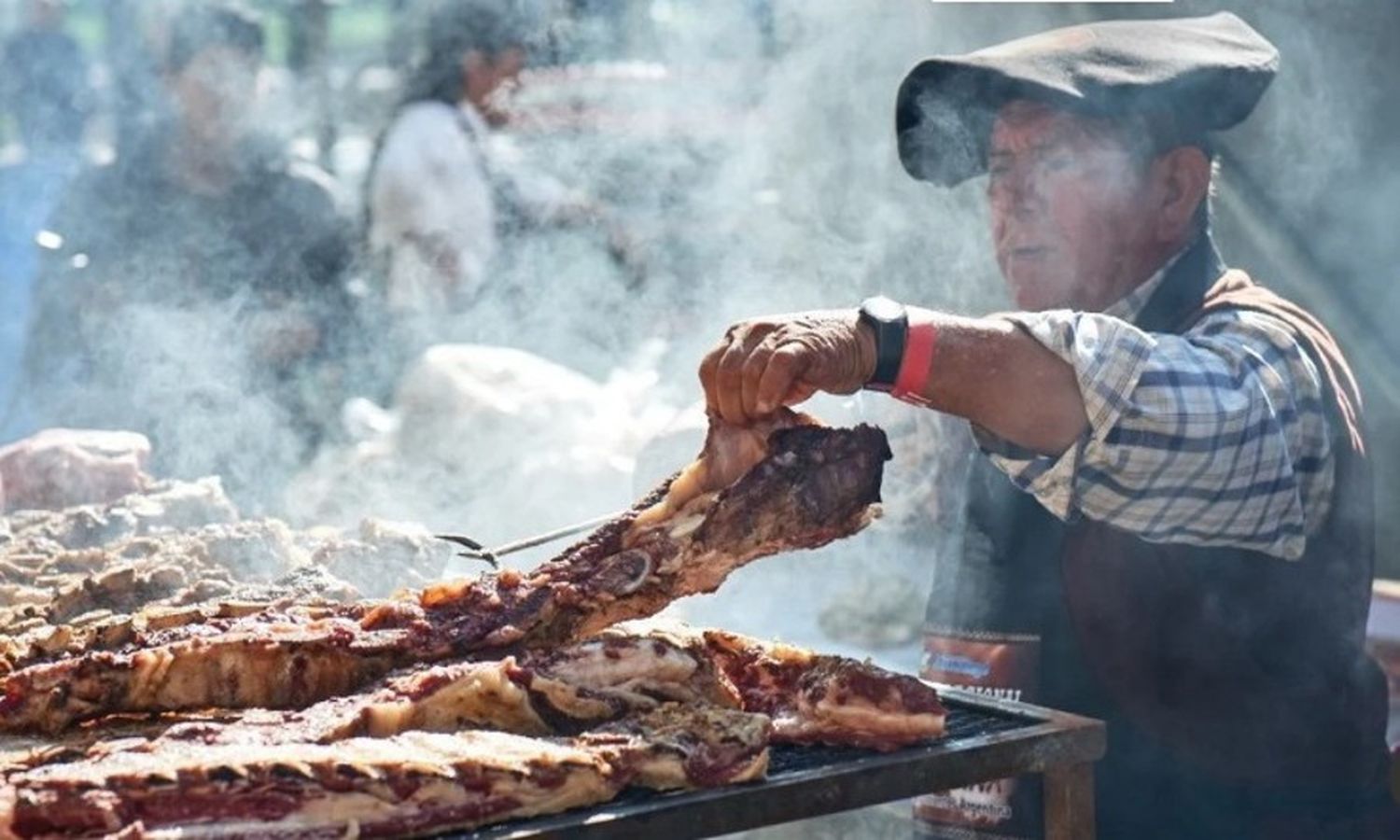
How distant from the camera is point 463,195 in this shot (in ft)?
30.9

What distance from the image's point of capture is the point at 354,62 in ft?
38.3

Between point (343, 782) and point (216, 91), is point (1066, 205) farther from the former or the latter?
point (216, 91)

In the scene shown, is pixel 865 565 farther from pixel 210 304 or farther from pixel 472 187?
pixel 472 187

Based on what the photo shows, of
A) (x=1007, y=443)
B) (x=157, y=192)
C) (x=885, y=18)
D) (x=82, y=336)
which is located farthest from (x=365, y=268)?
(x=1007, y=443)

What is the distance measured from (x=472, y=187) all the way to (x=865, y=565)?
4.25 metres

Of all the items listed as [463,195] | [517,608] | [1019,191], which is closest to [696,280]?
[463,195]

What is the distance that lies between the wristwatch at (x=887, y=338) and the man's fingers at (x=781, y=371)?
0.71ft

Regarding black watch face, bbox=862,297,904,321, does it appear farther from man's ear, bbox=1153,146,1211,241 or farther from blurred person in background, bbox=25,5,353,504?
blurred person in background, bbox=25,5,353,504

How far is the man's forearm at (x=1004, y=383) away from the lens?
3516 mm

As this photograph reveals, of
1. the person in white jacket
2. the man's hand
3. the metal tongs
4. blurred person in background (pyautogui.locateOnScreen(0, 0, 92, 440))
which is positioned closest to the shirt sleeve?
the man's hand

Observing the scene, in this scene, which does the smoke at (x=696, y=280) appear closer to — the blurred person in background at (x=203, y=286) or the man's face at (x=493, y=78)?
the blurred person in background at (x=203, y=286)

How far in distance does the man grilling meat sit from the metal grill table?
0.65 metres

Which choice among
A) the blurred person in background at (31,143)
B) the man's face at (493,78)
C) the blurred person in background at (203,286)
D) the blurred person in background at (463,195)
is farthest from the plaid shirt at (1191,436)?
the man's face at (493,78)

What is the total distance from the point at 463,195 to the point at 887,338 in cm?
629
